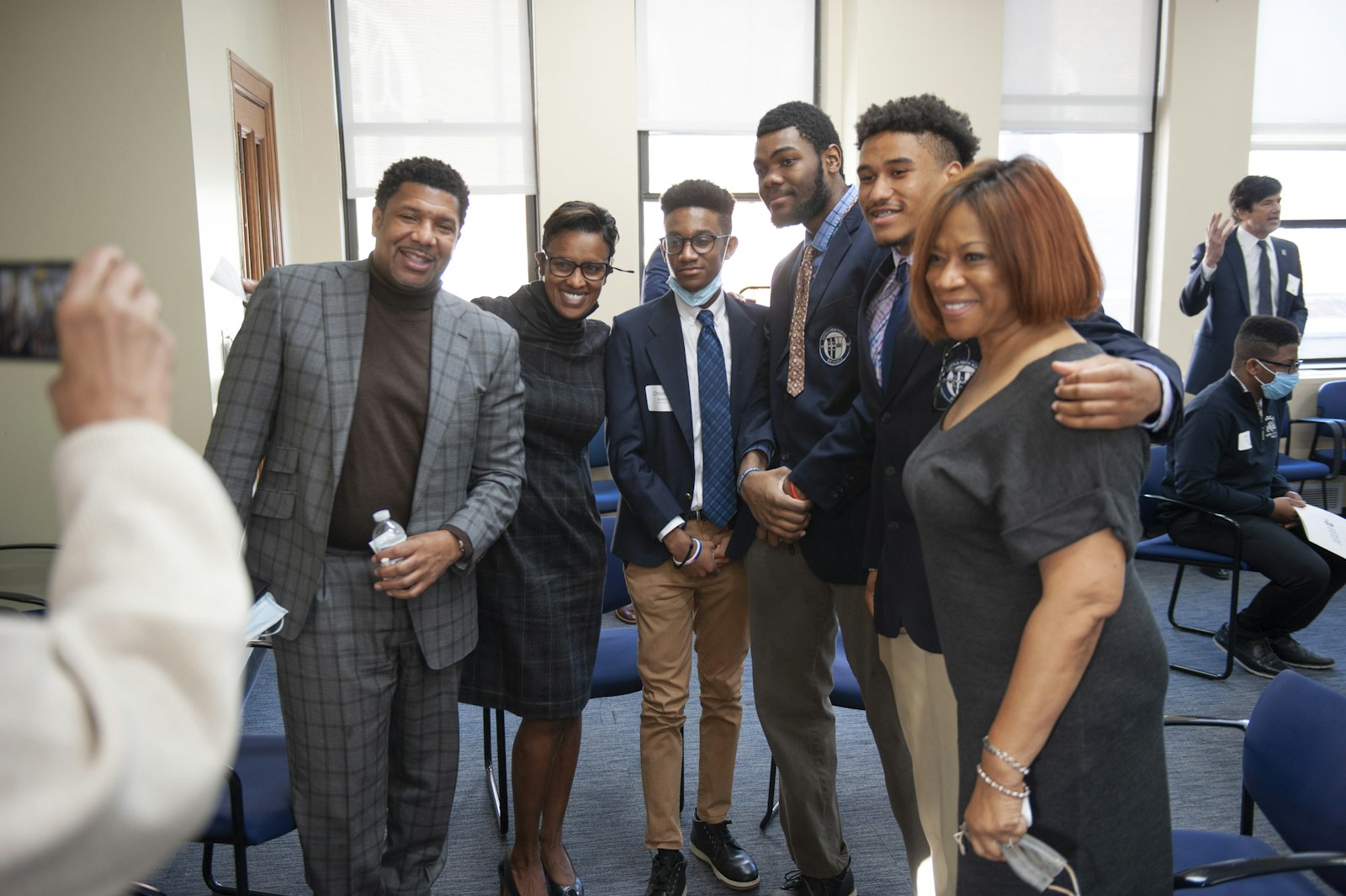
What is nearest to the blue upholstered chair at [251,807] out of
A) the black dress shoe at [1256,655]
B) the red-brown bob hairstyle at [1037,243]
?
the red-brown bob hairstyle at [1037,243]

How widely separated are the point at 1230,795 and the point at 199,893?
3.14 m

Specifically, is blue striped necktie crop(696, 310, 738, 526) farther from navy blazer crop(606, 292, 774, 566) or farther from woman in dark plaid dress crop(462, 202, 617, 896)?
woman in dark plaid dress crop(462, 202, 617, 896)

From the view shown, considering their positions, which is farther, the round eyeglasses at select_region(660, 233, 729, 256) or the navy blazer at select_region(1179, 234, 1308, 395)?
the navy blazer at select_region(1179, 234, 1308, 395)

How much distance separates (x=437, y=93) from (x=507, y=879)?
4830mm

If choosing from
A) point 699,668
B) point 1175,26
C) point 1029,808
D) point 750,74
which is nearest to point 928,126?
point 1029,808

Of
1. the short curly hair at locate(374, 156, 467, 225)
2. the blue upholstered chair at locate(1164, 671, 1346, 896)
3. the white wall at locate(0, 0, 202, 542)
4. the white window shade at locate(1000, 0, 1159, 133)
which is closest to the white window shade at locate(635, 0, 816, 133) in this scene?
the white window shade at locate(1000, 0, 1159, 133)

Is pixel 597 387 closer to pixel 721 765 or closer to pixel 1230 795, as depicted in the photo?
pixel 721 765

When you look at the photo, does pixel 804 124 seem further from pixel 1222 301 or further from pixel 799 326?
pixel 1222 301

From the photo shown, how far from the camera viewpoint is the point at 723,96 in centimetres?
600

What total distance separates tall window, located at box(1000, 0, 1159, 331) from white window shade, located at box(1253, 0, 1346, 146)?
84cm

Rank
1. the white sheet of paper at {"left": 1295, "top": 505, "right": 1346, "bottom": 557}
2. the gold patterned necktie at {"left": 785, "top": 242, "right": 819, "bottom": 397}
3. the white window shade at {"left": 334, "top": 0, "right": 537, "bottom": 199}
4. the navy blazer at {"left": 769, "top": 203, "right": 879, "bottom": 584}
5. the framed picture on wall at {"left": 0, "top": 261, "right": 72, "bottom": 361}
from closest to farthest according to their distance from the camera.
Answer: the framed picture on wall at {"left": 0, "top": 261, "right": 72, "bottom": 361}
the navy blazer at {"left": 769, "top": 203, "right": 879, "bottom": 584}
the gold patterned necktie at {"left": 785, "top": 242, "right": 819, "bottom": 397}
the white sheet of paper at {"left": 1295, "top": 505, "right": 1346, "bottom": 557}
the white window shade at {"left": 334, "top": 0, "right": 537, "bottom": 199}

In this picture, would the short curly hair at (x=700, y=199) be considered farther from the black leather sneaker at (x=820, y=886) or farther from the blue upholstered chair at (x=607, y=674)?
the black leather sneaker at (x=820, y=886)

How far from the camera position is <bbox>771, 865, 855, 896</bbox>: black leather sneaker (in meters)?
2.37

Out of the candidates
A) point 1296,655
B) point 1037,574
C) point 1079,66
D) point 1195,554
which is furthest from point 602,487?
point 1079,66
